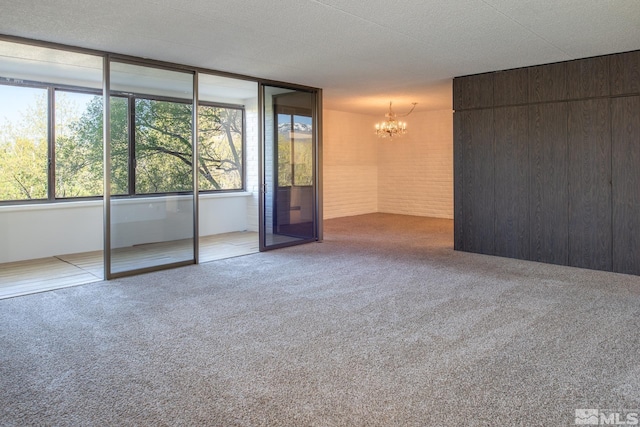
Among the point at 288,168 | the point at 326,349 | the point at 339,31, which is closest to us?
the point at 326,349

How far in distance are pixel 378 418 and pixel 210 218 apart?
21.0ft

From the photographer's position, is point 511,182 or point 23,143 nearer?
point 511,182

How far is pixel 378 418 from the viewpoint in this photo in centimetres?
218

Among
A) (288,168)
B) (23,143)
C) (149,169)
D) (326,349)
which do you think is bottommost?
(326,349)

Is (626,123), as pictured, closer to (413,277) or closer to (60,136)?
(413,277)

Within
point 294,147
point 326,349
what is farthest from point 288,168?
point 326,349

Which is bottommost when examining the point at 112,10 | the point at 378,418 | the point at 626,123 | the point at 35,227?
the point at 378,418

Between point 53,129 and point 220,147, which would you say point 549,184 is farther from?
point 53,129

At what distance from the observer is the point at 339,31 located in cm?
424

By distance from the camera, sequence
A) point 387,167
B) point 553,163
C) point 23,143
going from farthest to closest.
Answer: point 387,167
point 23,143
point 553,163

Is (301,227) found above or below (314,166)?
below

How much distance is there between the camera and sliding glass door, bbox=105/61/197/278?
16.6 ft

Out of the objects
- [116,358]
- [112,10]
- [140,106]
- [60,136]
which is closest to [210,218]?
[60,136]

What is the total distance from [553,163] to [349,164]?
580 cm
